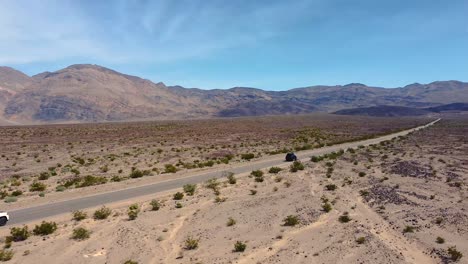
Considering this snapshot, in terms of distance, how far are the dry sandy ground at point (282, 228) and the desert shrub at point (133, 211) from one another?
385mm

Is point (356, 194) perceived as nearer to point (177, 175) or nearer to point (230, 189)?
point (230, 189)

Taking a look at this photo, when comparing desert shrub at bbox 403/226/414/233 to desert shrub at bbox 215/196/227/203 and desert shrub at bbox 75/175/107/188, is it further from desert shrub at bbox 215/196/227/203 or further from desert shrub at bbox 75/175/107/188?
desert shrub at bbox 75/175/107/188

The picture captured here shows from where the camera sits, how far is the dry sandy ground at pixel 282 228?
14359 mm

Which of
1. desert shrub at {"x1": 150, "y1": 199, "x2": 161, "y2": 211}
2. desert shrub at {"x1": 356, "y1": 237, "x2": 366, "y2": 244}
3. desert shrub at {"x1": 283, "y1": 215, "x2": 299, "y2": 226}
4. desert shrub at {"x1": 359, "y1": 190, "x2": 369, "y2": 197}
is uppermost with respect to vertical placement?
desert shrub at {"x1": 150, "y1": 199, "x2": 161, "y2": 211}

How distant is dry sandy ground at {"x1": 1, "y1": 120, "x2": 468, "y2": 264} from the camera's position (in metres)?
14.4

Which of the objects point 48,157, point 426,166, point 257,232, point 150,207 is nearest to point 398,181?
A: point 426,166

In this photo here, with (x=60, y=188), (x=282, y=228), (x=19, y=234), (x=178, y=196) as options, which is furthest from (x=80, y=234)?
(x=60, y=188)

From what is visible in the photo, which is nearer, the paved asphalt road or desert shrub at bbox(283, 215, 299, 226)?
desert shrub at bbox(283, 215, 299, 226)

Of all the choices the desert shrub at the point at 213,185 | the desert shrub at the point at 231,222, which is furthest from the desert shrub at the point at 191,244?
the desert shrub at the point at 213,185

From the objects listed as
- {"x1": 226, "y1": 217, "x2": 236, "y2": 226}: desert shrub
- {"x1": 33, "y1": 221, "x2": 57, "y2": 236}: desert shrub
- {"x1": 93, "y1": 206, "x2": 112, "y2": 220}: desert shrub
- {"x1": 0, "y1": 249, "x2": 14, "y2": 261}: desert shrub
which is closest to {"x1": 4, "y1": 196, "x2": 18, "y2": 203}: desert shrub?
{"x1": 93, "y1": 206, "x2": 112, "y2": 220}: desert shrub

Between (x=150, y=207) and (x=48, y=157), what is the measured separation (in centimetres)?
3140

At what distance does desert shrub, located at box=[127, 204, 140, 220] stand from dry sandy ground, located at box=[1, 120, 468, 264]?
15.1 inches

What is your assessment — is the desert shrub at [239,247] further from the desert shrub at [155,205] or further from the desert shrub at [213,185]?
the desert shrub at [213,185]

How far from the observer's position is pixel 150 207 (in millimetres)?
21047
